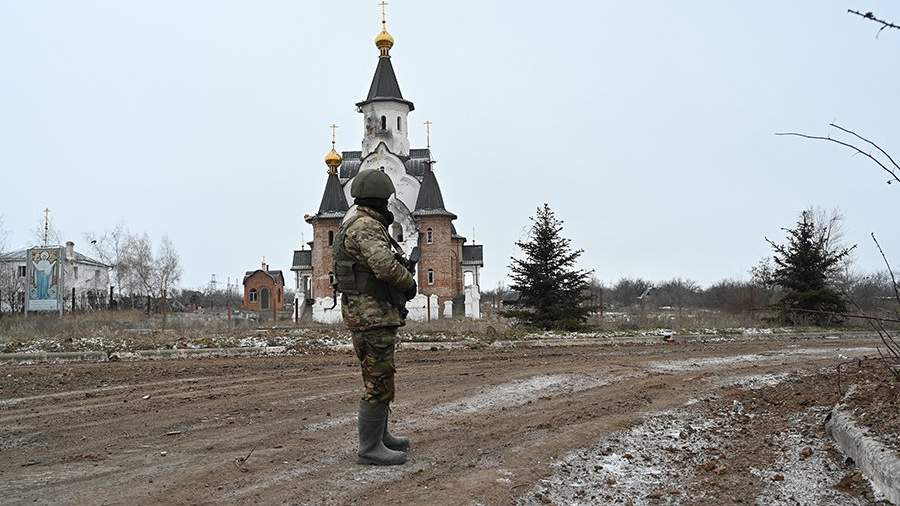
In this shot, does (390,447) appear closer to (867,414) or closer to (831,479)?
(831,479)

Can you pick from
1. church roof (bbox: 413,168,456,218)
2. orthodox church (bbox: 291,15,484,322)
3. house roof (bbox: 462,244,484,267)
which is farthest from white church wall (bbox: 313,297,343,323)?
house roof (bbox: 462,244,484,267)

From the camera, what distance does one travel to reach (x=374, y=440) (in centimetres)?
564

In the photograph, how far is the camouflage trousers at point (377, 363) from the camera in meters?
5.73

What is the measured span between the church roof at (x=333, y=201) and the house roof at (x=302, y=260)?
8.05 metres

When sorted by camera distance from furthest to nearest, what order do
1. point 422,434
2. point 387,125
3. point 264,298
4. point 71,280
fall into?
point 264,298 → point 71,280 → point 387,125 → point 422,434

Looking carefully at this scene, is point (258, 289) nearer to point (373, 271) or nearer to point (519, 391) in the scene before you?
point (519, 391)

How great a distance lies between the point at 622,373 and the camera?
11695 mm

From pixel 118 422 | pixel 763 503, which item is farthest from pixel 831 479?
pixel 118 422

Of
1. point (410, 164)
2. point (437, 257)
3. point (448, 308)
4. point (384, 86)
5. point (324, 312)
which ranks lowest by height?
point (324, 312)

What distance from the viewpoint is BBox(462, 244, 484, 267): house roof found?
56719 millimetres

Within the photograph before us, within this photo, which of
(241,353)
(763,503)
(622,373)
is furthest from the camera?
(241,353)

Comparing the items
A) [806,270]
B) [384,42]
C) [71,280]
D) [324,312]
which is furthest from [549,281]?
[71,280]

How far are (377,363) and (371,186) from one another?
56.8 inches

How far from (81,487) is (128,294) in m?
68.4
